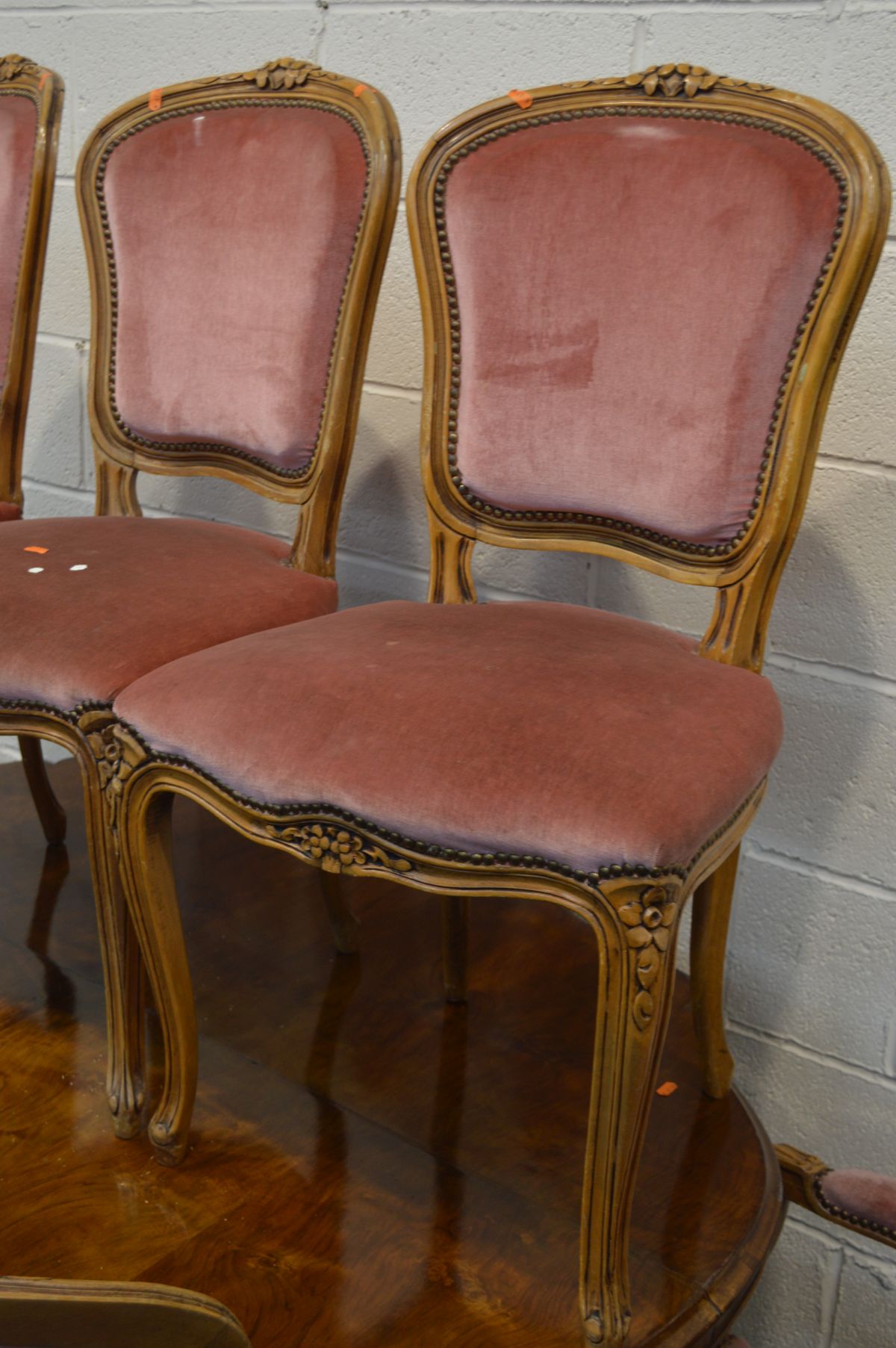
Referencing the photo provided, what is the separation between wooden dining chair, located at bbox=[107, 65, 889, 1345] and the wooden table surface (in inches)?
2.5

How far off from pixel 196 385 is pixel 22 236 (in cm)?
32

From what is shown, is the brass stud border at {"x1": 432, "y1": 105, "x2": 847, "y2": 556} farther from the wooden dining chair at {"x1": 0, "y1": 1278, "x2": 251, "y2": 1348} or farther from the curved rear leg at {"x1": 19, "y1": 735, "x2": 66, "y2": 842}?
the wooden dining chair at {"x1": 0, "y1": 1278, "x2": 251, "y2": 1348}

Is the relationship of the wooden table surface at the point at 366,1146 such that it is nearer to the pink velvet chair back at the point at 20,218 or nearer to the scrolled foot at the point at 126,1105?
the scrolled foot at the point at 126,1105

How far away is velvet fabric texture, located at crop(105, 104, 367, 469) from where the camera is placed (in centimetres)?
133

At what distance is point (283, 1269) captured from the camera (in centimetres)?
96

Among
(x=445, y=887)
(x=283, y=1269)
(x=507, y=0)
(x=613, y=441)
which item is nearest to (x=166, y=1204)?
(x=283, y=1269)

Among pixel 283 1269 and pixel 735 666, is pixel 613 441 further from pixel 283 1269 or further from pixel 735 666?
pixel 283 1269

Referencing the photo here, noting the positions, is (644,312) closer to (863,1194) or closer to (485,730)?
(485,730)

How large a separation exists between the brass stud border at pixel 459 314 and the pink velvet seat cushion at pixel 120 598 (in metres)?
0.21

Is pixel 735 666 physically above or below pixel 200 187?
below

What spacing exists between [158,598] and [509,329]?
42cm

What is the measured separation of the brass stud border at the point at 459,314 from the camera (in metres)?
1.05

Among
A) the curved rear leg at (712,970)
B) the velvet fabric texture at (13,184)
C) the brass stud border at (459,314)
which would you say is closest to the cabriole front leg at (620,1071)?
the curved rear leg at (712,970)

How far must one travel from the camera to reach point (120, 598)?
114cm
